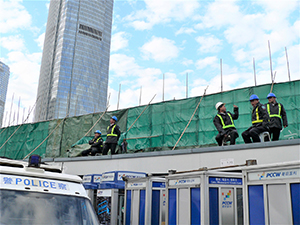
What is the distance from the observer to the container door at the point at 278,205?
4516 mm

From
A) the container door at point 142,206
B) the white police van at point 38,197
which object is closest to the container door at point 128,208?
the container door at point 142,206

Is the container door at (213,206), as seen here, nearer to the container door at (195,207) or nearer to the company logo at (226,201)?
the company logo at (226,201)

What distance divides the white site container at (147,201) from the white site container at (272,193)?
3463 millimetres

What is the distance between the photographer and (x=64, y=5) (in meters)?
125

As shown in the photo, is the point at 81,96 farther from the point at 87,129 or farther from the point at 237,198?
the point at 237,198

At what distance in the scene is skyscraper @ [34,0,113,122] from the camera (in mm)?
117188

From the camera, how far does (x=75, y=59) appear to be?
119000mm

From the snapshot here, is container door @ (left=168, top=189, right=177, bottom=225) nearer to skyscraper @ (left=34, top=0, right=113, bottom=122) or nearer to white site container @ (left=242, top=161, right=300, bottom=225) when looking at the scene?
white site container @ (left=242, top=161, right=300, bottom=225)

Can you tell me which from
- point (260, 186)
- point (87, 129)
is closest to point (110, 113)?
point (87, 129)

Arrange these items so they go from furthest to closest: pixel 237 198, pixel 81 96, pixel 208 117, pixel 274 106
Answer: pixel 81 96, pixel 208 117, pixel 274 106, pixel 237 198

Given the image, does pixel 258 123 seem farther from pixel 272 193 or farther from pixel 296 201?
pixel 296 201

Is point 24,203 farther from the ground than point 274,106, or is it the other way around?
point 274,106

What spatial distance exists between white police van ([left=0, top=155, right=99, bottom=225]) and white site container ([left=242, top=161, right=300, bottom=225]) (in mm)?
2625

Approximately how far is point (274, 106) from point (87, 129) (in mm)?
11634
